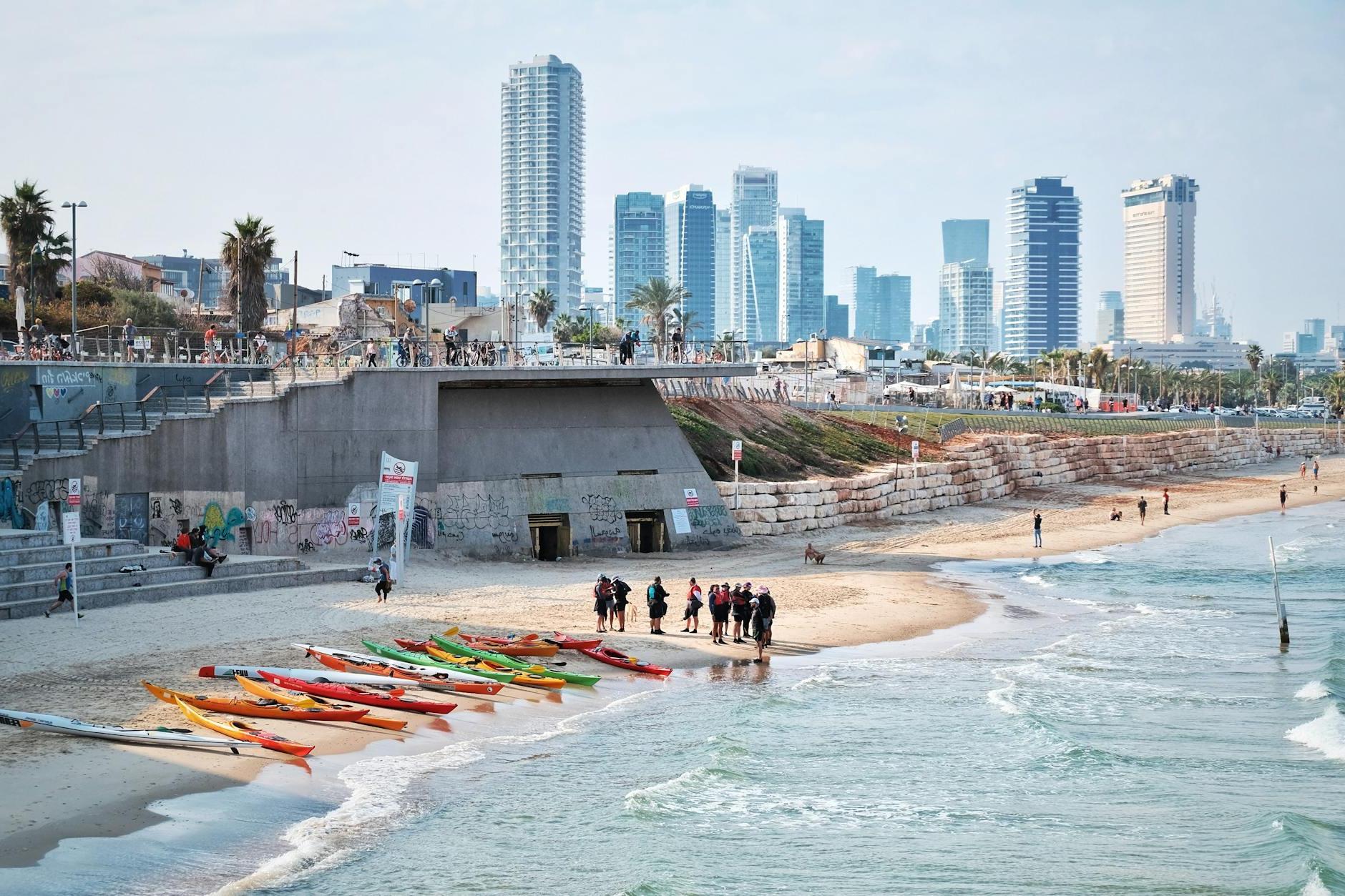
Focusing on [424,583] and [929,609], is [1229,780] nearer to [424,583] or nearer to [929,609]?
[929,609]

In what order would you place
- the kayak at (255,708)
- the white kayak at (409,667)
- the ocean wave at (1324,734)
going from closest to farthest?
the kayak at (255,708) < the ocean wave at (1324,734) < the white kayak at (409,667)

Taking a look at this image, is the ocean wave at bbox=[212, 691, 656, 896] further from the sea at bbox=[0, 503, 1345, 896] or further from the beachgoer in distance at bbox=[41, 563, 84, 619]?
the beachgoer in distance at bbox=[41, 563, 84, 619]

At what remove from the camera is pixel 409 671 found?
2577 cm

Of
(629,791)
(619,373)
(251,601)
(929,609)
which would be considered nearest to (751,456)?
(619,373)

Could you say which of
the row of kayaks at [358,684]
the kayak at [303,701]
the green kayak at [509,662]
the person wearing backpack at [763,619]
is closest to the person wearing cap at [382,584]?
the row of kayaks at [358,684]

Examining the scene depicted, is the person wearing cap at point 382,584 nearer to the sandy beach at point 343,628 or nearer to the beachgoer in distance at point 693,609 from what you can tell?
the sandy beach at point 343,628

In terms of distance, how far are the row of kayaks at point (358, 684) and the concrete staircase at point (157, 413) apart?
523 inches

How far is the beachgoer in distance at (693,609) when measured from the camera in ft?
103

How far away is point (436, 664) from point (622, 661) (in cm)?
415

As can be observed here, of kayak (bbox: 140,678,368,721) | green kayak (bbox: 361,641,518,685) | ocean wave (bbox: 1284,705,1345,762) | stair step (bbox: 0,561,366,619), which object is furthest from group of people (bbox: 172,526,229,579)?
ocean wave (bbox: 1284,705,1345,762)

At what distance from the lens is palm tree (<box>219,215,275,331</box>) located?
61.2 metres

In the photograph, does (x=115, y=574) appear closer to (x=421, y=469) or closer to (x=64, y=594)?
(x=64, y=594)

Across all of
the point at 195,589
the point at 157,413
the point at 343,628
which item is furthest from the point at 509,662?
the point at 157,413

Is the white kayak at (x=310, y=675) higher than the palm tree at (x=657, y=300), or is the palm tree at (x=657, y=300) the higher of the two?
the palm tree at (x=657, y=300)
